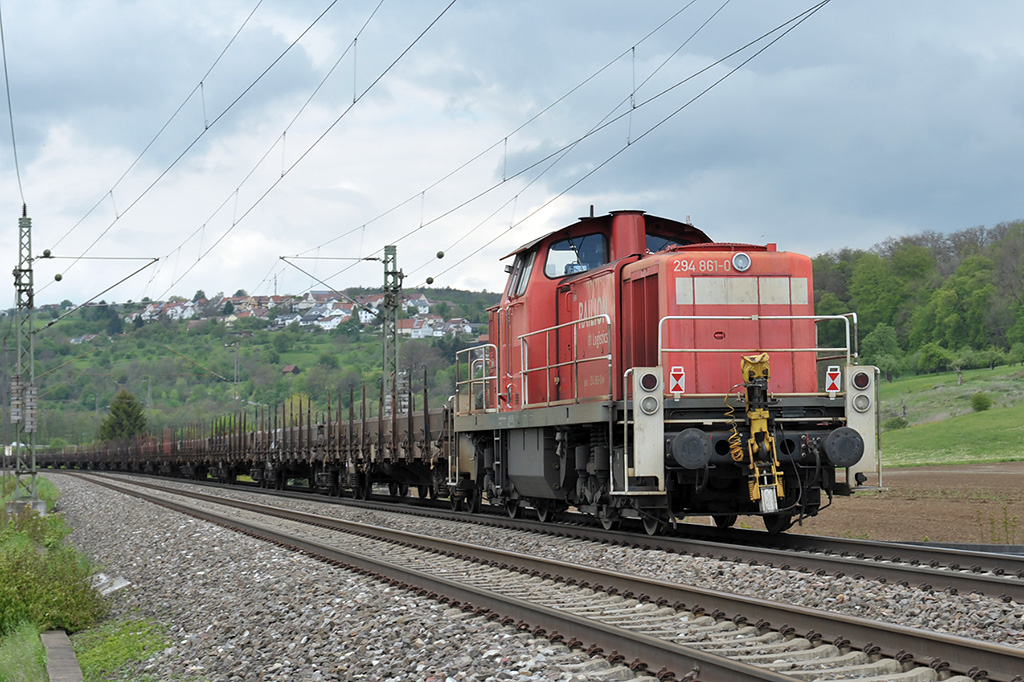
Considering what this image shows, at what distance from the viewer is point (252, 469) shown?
37.3 metres

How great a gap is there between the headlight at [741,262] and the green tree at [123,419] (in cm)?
10289

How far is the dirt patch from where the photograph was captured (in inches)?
544

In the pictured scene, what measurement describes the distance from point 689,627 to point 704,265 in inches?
223

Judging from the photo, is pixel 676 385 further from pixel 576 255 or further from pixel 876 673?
pixel 876 673

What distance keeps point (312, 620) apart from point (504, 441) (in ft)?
23.7

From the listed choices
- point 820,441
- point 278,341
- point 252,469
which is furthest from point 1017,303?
point 278,341

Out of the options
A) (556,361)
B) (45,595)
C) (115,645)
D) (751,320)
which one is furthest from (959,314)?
(115,645)

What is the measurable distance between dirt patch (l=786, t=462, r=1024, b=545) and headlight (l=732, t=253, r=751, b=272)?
4221 millimetres

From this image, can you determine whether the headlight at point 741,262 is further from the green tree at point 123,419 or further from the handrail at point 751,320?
the green tree at point 123,419

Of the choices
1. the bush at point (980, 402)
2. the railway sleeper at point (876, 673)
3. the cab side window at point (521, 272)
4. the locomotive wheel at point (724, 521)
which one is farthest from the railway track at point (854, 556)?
the bush at point (980, 402)

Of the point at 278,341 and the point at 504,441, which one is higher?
the point at 278,341

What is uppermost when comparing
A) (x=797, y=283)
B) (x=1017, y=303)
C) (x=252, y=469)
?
(x=1017, y=303)

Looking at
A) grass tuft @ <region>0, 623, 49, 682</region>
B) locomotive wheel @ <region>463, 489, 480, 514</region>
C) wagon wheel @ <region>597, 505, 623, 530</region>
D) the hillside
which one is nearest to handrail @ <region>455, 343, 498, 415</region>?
locomotive wheel @ <region>463, 489, 480, 514</region>

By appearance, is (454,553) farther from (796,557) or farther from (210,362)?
(210,362)
